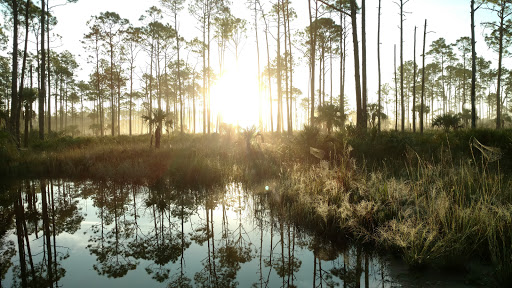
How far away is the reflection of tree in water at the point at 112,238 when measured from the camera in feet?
11.5

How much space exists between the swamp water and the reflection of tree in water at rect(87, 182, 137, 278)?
16mm

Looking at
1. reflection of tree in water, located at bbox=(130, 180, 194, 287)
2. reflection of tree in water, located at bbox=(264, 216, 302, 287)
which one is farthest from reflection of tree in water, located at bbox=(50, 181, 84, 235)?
reflection of tree in water, located at bbox=(264, 216, 302, 287)

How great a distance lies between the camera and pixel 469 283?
2.68 m

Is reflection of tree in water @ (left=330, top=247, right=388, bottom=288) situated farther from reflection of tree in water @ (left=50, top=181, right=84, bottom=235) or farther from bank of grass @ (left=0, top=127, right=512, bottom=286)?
reflection of tree in water @ (left=50, top=181, right=84, bottom=235)

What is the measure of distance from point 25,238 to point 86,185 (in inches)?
185

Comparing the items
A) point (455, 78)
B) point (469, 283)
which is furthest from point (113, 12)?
point (455, 78)

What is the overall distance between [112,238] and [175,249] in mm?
1289

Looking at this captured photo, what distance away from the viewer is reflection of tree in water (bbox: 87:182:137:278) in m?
3.50

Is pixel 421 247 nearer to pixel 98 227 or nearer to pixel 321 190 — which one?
pixel 321 190

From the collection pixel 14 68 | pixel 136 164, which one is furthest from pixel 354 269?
pixel 14 68

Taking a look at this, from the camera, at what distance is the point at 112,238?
4.47 meters

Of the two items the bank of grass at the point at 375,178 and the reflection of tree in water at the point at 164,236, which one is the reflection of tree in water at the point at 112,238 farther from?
the bank of grass at the point at 375,178

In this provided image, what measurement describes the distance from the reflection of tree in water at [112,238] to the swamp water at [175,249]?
2 centimetres

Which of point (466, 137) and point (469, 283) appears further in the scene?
point (466, 137)
